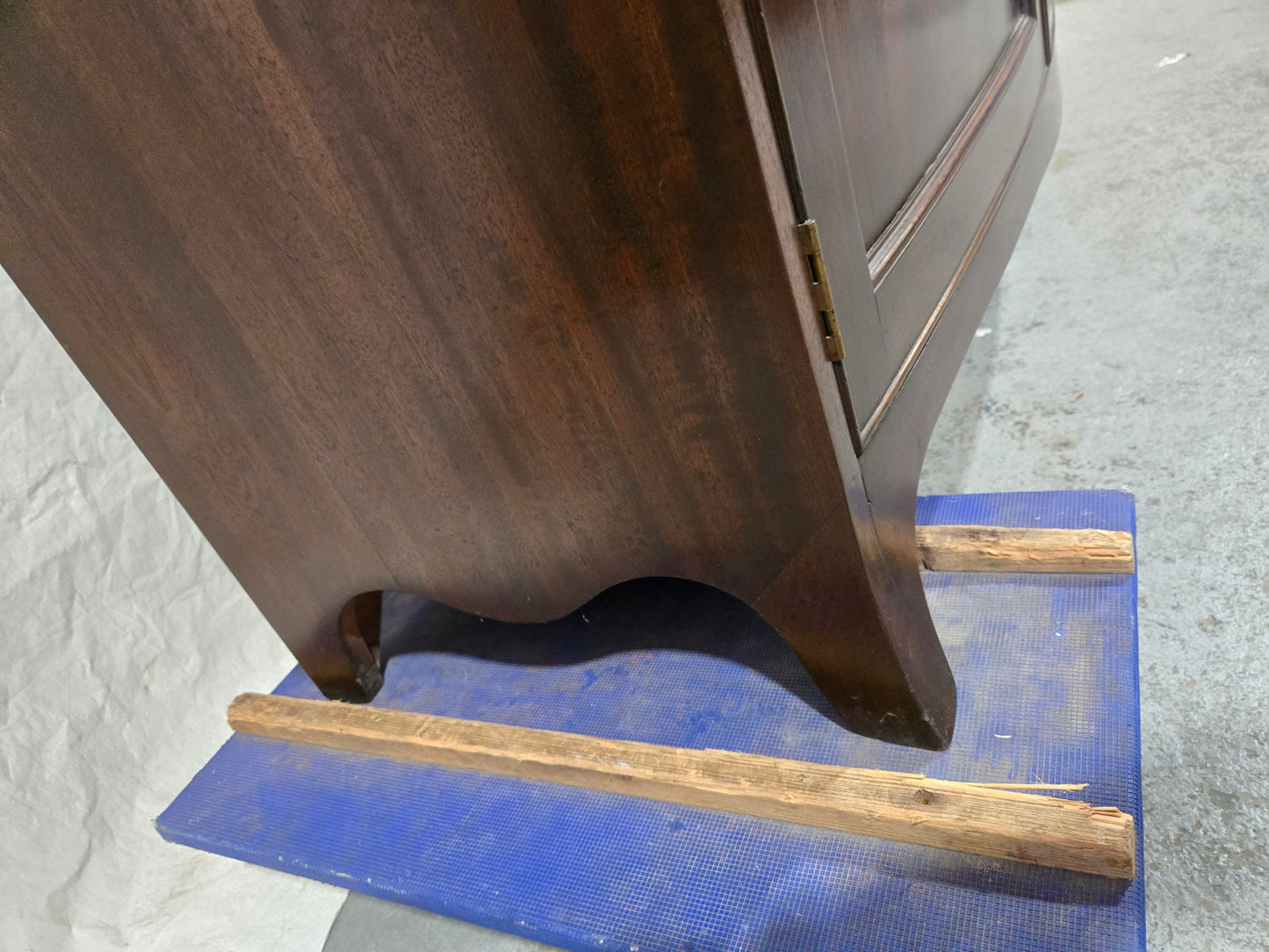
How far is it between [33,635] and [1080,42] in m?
3.26

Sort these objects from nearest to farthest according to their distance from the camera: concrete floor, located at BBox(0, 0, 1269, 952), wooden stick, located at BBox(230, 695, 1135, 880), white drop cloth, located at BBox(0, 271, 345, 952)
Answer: wooden stick, located at BBox(230, 695, 1135, 880)
concrete floor, located at BBox(0, 0, 1269, 952)
white drop cloth, located at BBox(0, 271, 345, 952)

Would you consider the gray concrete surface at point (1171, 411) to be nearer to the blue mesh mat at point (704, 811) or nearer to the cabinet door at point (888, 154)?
the blue mesh mat at point (704, 811)

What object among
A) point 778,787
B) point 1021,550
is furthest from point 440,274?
point 1021,550

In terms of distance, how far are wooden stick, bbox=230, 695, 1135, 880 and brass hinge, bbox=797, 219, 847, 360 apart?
0.37m

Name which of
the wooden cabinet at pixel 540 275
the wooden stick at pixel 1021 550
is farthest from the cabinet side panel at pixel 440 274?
the wooden stick at pixel 1021 550

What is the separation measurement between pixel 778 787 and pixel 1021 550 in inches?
14.7

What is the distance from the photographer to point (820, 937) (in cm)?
64

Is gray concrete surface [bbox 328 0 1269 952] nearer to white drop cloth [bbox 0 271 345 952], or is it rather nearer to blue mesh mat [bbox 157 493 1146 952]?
blue mesh mat [bbox 157 493 1146 952]

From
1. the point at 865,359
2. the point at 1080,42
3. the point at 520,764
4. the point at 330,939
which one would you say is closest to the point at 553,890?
the point at 520,764

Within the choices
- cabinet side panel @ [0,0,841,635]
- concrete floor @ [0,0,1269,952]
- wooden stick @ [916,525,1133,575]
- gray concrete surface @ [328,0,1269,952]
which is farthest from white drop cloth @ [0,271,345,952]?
wooden stick @ [916,525,1133,575]

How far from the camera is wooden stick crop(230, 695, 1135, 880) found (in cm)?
62

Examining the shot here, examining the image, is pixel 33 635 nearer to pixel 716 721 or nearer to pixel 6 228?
pixel 6 228

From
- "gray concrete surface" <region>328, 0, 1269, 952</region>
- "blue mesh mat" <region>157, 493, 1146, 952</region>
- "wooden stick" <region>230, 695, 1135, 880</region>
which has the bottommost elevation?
"gray concrete surface" <region>328, 0, 1269, 952</region>

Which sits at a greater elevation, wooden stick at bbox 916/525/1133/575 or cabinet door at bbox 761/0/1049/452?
cabinet door at bbox 761/0/1049/452
